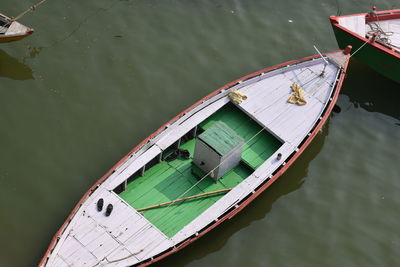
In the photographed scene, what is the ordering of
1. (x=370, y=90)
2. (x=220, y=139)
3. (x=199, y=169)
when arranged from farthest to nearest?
(x=370, y=90) → (x=199, y=169) → (x=220, y=139)

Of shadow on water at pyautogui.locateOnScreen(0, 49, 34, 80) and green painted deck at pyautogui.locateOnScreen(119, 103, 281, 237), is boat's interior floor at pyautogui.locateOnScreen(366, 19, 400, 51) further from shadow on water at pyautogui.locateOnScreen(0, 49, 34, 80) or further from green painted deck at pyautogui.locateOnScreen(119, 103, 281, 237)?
shadow on water at pyautogui.locateOnScreen(0, 49, 34, 80)

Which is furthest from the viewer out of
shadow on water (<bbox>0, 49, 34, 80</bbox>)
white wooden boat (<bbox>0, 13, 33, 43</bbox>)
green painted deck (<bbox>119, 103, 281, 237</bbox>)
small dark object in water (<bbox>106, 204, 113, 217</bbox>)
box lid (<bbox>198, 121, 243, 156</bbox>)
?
shadow on water (<bbox>0, 49, 34, 80</bbox>)

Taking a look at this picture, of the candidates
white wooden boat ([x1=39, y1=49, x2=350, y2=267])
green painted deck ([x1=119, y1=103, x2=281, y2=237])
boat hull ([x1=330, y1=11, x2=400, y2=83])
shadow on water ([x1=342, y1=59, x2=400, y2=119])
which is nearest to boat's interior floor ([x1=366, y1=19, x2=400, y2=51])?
boat hull ([x1=330, y1=11, x2=400, y2=83])

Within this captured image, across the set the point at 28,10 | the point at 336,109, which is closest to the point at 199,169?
the point at 336,109

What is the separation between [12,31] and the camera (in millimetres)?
27953

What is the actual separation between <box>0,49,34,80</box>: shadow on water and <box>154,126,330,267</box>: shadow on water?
38.9ft

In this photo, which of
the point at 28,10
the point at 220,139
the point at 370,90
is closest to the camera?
the point at 220,139

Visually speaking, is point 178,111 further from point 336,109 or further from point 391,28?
point 391,28

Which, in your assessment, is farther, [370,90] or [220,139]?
[370,90]

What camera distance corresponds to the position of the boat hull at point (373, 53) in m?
29.2

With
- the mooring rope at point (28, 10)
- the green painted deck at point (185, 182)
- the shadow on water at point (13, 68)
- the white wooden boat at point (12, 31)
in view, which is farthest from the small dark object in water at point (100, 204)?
the mooring rope at point (28, 10)

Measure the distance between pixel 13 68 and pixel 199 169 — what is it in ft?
36.8

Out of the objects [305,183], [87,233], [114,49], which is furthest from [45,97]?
[305,183]

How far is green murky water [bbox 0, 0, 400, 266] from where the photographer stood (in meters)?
24.0
